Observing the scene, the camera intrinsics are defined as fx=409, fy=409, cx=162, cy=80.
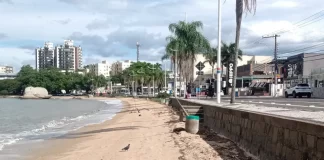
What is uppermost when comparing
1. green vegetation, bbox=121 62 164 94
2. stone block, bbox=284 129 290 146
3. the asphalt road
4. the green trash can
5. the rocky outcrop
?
green vegetation, bbox=121 62 164 94

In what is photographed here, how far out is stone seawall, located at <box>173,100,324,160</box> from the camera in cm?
671

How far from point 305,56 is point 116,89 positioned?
114m

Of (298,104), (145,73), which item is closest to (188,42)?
(298,104)

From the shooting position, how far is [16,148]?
732 inches

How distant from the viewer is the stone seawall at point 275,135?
6.71 metres

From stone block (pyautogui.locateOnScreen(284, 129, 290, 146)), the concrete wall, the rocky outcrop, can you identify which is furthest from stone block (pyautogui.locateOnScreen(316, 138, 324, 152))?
the rocky outcrop

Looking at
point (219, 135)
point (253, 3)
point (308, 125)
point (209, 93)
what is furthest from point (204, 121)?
point (209, 93)

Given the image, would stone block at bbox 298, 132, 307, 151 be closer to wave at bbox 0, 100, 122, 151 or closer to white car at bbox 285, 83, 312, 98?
wave at bbox 0, 100, 122, 151

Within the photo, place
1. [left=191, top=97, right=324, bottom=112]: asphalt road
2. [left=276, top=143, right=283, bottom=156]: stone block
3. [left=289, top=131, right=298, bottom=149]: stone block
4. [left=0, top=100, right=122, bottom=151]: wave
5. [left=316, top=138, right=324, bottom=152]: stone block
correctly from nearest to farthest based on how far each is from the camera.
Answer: [left=316, top=138, right=324, bottom=152]: stone block < [left=289, top=131, right=298, bottom=149]: stone block < [left=276, top=143, right=283, bottom=156]: stone block < [left=191, top=97, right=324, bottom=112]: asphalt road < [left=0, top=100, right=122, bottom=151]: wave

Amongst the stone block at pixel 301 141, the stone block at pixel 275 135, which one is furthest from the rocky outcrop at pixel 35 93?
the stone block at pixel 301 141

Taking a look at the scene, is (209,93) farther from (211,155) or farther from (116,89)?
(116,89)

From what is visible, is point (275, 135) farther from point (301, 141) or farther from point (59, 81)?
point (59, 81)

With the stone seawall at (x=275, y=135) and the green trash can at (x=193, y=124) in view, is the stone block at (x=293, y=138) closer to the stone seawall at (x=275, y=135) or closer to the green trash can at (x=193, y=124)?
the stone seawall at (x=275, y=135)

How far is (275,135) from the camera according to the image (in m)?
8.48
